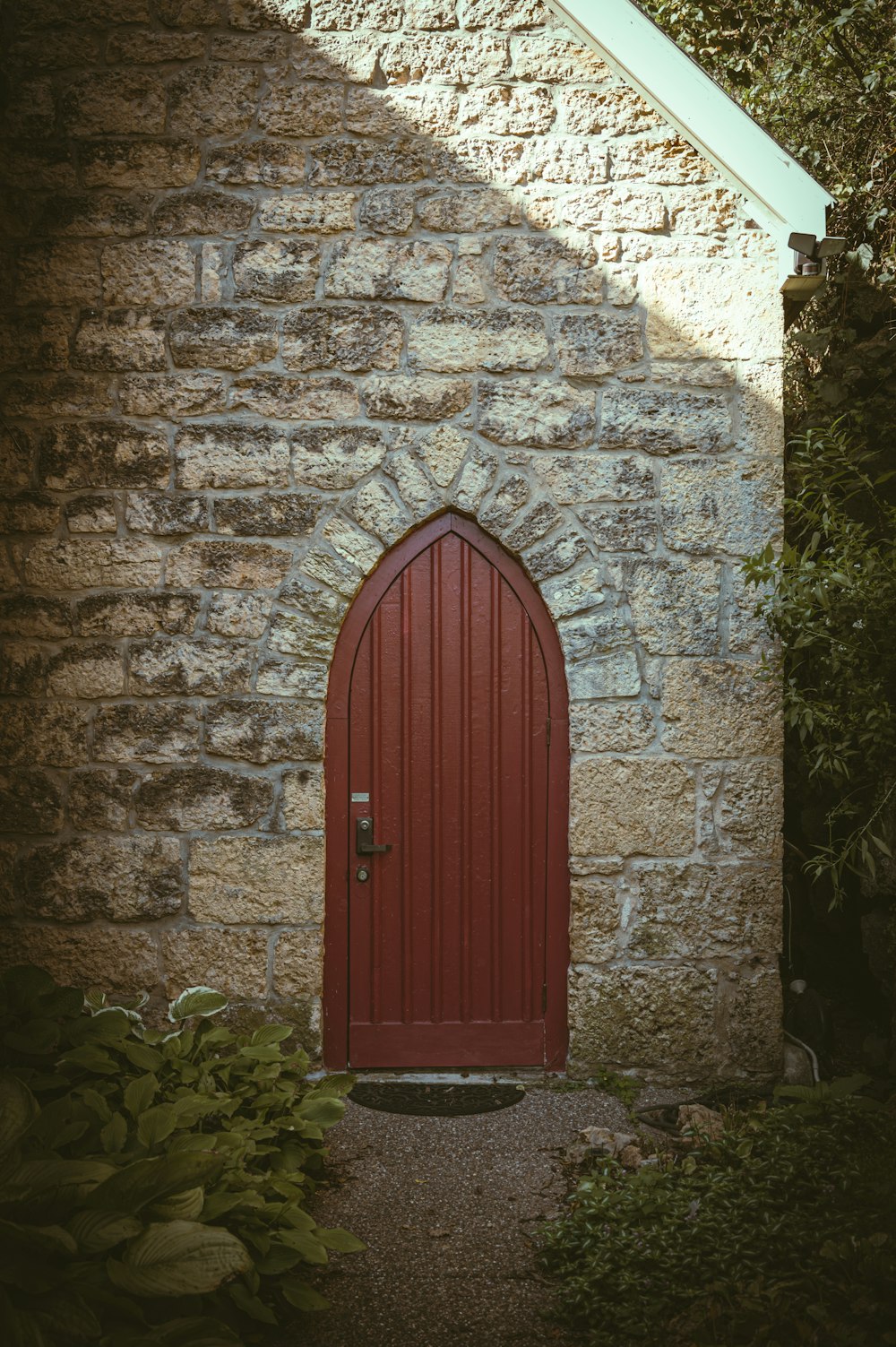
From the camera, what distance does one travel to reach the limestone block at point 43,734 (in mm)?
3943

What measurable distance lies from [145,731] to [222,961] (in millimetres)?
982

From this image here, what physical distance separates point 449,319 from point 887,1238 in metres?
3.43

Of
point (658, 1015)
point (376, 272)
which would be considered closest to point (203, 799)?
point (658, 1015)

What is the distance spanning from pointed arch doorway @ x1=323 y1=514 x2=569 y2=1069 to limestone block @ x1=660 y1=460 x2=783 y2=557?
Result: 66cm

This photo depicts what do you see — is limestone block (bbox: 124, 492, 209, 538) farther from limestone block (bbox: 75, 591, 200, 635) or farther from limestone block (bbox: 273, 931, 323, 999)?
limestone block (bbox: 273, 931, 323, 999)

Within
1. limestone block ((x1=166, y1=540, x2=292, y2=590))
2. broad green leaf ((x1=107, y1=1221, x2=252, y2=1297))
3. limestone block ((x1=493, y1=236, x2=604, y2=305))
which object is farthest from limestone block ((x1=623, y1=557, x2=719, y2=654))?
broad green leaf ((x1=107, y1=1221, x2=252, y2=1297))

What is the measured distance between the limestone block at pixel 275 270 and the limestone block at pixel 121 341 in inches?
15.2

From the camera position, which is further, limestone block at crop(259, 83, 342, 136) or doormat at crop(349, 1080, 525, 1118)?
limestone block at crop(259, 83, 342, 136)

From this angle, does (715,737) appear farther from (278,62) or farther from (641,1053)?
(278,62)

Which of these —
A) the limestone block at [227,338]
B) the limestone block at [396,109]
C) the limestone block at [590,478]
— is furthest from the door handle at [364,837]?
the limestone block at [396,109]

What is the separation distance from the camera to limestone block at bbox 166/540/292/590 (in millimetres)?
3934

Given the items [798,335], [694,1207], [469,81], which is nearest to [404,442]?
[469,81]

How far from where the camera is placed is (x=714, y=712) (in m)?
3.96

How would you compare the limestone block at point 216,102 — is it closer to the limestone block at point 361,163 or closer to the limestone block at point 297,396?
the limestone block at point 361,163
